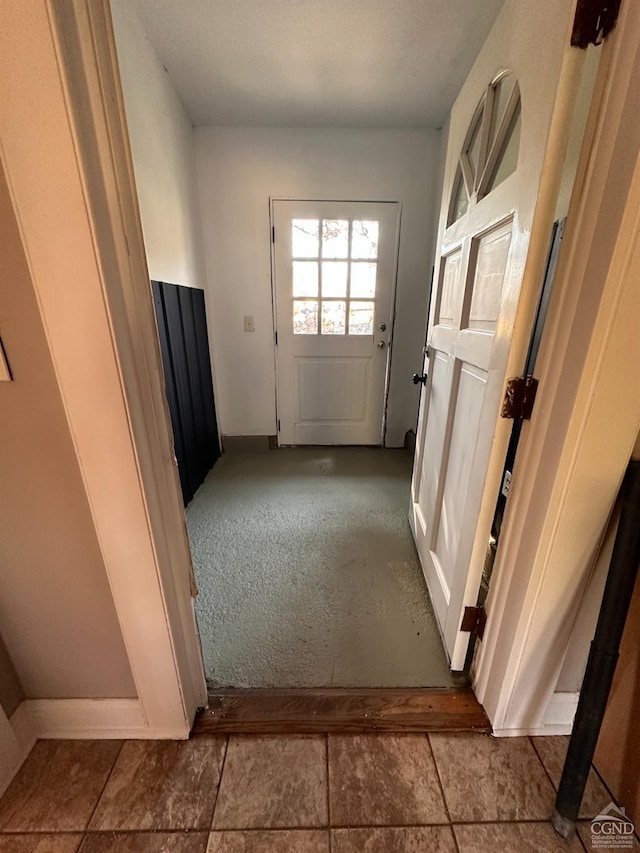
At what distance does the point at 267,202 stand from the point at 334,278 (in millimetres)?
708

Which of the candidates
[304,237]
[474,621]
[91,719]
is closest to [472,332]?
[474,621]

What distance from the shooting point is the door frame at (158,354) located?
0.58m

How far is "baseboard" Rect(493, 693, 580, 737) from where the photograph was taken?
40.6 inches

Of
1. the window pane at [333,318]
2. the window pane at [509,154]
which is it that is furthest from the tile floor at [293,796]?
the window pane at [333,318]

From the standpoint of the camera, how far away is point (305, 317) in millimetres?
2807

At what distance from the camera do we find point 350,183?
2.52 metres

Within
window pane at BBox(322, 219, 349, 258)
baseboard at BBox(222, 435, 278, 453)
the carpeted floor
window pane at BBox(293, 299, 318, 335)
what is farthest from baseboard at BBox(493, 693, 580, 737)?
window pane at BBox(322, 219, 349, 258)

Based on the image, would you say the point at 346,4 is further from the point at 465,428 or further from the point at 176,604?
the point at 176,604

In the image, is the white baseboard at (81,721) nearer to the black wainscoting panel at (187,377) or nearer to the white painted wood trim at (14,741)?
the white painted wood trim at (14,741)

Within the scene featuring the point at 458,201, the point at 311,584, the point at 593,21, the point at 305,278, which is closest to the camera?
the point at 593,21

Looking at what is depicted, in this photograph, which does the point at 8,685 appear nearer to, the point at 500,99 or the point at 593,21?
the point at 593,21

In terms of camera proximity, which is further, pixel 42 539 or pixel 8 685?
pixel 8 685

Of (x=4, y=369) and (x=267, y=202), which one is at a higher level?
(x=267, y=202)

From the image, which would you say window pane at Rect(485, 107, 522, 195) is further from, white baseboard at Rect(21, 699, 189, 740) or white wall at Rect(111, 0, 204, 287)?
white baseboard at Rect(21, 699, 189, 740)
